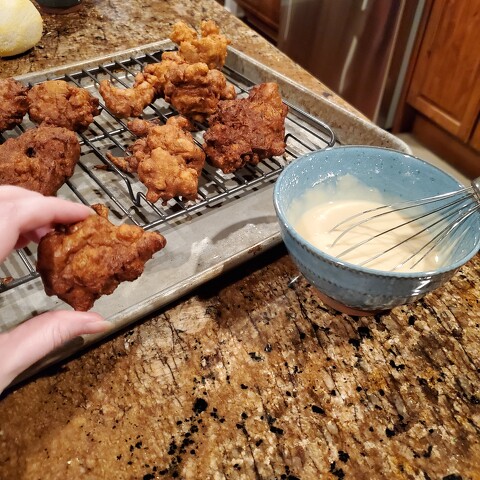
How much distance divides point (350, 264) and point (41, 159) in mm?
926

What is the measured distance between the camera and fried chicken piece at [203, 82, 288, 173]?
4.92ft

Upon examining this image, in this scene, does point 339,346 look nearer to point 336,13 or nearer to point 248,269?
point 248,269

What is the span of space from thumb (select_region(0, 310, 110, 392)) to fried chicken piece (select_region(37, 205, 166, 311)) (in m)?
0.15

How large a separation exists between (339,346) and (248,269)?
0.31 meters

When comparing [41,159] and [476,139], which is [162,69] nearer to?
[41,159]

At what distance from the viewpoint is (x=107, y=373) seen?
3.41 ft

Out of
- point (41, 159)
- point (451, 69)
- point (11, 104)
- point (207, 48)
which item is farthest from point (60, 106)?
point (451, 69)

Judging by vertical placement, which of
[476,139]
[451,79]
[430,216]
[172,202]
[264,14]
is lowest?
[476,139]

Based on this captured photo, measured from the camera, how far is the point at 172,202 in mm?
1516

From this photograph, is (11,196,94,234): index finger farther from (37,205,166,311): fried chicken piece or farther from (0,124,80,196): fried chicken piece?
(0,124,80,196): fried chicken piece

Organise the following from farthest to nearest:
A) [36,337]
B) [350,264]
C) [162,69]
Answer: [162,69] < [350,264] < [36,337]

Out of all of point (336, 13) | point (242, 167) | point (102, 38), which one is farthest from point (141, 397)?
point (336, 13)

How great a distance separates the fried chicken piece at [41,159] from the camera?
52.7 inches

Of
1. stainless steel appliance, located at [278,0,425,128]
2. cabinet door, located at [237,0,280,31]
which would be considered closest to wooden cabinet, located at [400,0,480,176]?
stainless steel appliance, located at [278,0,425,128]
